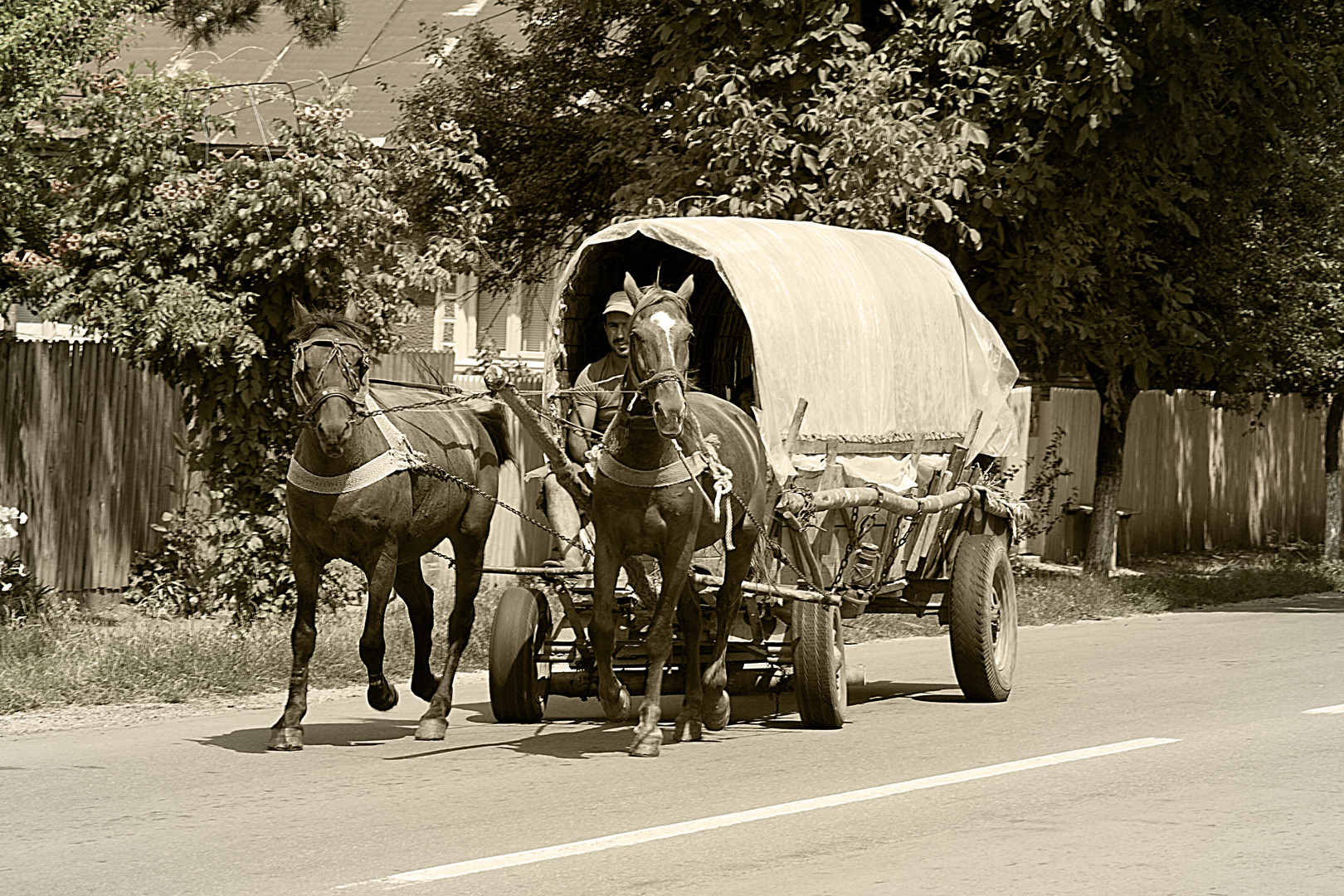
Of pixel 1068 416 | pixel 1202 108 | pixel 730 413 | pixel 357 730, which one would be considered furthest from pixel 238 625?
pixel 1068 416

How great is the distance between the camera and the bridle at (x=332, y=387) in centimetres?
905

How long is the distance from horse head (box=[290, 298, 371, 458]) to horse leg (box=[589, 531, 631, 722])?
144 cm

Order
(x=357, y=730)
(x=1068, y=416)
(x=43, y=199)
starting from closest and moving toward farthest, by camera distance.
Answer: (x=357, y=730) → (x=43, y=199) → (x=1068, y=416)

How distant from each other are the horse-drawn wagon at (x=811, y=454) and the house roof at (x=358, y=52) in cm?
1472

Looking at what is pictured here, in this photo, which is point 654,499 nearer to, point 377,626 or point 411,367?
point 377,626

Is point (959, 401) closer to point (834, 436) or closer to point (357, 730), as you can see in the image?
point (834, 436)

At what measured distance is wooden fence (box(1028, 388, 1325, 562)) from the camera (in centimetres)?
2403

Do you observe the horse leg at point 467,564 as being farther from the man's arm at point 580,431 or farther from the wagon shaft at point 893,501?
the wagon shaft at point 893,501

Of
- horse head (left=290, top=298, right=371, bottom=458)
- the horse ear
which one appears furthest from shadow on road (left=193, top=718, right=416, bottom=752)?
the horse ear

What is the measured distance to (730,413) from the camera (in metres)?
10.2

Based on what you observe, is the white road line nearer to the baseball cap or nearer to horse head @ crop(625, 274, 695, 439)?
horse head @ crop(625, 274, 695, 439)

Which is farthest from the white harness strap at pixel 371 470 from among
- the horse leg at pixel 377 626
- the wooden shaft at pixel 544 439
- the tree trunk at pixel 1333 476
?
the tree trunk at pixel 1333 476

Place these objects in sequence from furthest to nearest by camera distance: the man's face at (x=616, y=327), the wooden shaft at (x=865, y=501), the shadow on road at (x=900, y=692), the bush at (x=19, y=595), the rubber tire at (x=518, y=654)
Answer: the bush at (x=19, y=595) < the shadow on road at (x=900, y=692) < the man's face at (x=616, y=327) < the rubber tire at (x=518, y=654) < the wooden shaft at (x=865, y=501)

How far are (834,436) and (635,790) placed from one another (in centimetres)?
313
